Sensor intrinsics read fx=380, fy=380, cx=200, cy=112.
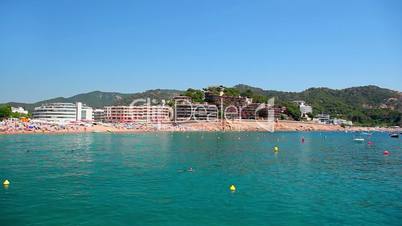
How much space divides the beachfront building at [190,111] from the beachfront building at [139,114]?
7169mm

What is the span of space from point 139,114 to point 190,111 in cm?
2575

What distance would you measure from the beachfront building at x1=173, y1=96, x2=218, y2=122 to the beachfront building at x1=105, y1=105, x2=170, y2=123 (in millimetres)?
7169

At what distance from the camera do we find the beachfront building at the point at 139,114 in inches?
6555

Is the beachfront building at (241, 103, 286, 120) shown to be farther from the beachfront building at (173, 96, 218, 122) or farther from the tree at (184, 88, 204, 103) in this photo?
the tree at (184, 88, 204, 103)

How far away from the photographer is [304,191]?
2481cm

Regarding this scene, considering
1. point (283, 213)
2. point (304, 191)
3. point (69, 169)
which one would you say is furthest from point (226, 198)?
point (69, 169)

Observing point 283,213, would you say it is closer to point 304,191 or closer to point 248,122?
point 304,191

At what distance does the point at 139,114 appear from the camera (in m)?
172

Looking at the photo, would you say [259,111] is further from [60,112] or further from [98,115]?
[60,112]

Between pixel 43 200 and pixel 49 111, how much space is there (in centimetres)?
14721

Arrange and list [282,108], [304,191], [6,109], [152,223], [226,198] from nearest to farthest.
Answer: [152,223]
[226,198]
[304,191]
[6,109]
[282,108]

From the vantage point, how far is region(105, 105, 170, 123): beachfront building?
6555 inches

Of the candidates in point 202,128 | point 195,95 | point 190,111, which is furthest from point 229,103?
point 202,128

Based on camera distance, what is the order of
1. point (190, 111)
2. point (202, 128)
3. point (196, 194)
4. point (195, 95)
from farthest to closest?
point (195, 95), point (190, 111), point (202, 128), point (196, 194)
